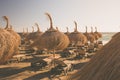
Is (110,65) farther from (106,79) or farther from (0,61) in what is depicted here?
(0,61)

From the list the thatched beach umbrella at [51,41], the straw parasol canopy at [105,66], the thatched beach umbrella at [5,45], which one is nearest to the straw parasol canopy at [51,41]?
the thatched beach umbrella at [51,41]

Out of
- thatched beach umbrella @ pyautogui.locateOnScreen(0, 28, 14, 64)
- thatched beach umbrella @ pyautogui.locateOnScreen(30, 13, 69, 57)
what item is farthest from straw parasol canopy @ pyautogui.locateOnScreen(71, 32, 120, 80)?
thatched beach umbrella @ pyautogui.locateOnScreen(30, 13, 69, 57)

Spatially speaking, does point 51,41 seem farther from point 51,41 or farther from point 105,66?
point 105,66

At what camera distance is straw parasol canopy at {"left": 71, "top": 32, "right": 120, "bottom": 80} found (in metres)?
2.50

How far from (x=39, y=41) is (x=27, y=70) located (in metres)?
2.77

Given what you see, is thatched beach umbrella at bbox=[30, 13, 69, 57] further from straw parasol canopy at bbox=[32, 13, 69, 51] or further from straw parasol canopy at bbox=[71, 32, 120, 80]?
straw parasol canopy at bbox=[71, 32, 120, 80]

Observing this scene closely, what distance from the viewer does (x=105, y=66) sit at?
8.86 feet

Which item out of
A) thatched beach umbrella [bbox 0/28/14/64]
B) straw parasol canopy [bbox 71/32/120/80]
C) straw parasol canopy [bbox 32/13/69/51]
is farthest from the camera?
straw parasol canopy [bbox 32/13/69/51]

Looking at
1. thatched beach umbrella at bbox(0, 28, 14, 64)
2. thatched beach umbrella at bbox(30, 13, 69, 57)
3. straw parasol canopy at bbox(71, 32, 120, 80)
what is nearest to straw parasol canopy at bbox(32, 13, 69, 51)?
thatched beach umbrella at bbox(30, 13, 69, 57)

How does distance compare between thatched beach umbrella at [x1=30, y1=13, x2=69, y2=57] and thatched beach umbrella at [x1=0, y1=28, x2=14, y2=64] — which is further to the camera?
thatched beach umbrella at [x1=30, y1=13, x2=69, y2=57]

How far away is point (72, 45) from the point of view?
31234 mm

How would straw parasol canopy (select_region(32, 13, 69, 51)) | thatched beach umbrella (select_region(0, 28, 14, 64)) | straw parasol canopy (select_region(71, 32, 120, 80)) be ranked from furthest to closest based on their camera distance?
straw parasol canopy (select_region(32, 13, 69, 51))
thatched beach umbrella (select_region(0, 28, 14, 64))
straw parasol canopy (select_region(71, 32, 120, 80))

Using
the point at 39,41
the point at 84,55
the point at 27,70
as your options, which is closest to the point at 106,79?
the point at 27,70

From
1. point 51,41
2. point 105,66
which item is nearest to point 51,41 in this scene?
point 51,41
